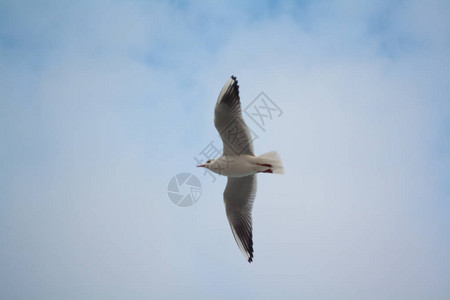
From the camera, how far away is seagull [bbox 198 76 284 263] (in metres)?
4.71

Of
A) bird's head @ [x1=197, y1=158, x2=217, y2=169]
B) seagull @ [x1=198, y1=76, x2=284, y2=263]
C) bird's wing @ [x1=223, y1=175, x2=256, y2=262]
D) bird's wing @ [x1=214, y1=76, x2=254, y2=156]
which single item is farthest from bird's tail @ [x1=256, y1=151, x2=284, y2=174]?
bird's head @ [x1=197, y1=158, x2=217, y2=169]

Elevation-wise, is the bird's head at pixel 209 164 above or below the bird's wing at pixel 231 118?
below

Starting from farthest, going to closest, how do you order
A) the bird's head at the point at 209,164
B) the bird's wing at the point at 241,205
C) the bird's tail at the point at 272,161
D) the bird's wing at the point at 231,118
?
the bird's wing at the point at 241,205, the bird's head at the point at 209,164, the bird's tail at the point at 272,161, the bird's wing at the point at 231,118

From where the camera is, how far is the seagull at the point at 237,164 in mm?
4707

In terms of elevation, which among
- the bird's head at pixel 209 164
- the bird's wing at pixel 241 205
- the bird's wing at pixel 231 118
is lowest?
the bird's wing at pixel 241 205

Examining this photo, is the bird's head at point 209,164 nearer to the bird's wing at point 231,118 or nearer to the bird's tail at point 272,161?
the bird's wing at point 231,118

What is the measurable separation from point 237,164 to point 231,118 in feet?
2.13

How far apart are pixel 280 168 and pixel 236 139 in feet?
2.20

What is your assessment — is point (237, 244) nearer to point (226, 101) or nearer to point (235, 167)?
point (235, 167)

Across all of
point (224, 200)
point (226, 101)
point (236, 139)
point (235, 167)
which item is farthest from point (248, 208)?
point (226, 101)

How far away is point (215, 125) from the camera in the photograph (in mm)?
4801

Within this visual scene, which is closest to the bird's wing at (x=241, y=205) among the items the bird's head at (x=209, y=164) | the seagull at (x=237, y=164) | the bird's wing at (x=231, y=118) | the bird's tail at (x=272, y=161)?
the seagull at (x=237, y=164)

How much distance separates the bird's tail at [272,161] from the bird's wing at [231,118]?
0.20 meters

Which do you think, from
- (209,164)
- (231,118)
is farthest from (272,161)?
(209,164)
